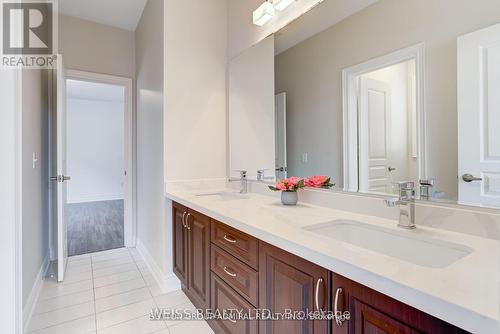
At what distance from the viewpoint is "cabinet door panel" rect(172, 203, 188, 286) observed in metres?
1.92

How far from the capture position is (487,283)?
604 mm

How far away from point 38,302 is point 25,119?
53.3 inches

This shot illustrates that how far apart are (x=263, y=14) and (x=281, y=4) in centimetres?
16

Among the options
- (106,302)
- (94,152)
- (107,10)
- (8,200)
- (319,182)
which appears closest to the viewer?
(8,200)

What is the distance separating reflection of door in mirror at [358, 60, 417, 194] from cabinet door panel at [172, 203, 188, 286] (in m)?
1.23

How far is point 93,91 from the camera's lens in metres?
5.64

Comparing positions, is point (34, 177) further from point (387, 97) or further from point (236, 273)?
point (387, 97)

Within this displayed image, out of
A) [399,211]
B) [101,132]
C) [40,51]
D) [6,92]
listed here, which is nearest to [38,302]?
[6,92]

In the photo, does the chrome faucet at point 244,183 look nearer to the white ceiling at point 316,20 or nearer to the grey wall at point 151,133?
the grey wall at point 151,133

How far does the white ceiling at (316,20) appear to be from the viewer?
1.40 m

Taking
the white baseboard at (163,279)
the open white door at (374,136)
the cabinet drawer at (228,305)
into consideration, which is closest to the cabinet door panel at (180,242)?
the white baseboard at (163,279)

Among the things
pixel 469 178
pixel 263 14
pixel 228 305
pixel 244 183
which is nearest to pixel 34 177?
pixel 244 183

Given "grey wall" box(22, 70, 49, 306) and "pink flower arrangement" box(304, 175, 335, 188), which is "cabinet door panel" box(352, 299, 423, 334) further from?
"grey wall" box(22, 70, 49, 306)

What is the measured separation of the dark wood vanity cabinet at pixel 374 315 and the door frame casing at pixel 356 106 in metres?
0.65
